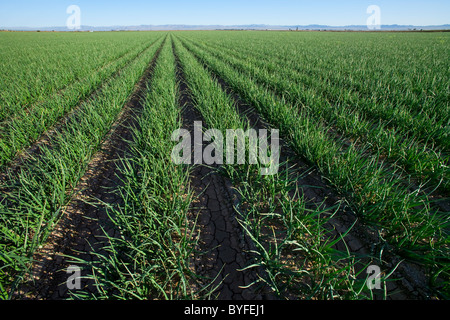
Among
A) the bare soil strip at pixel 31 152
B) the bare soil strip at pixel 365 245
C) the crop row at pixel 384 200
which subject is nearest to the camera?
the bare soil strip at pixel 365 245

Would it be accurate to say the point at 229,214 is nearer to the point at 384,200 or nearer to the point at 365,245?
the point at 365,245

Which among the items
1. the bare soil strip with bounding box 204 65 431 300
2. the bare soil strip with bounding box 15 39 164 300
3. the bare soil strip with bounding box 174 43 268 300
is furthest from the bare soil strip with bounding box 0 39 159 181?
the bare soil strip with bounding box 204 65 431 300

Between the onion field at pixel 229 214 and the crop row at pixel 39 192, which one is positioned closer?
the onion field at pixel 229 214

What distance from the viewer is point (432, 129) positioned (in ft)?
9.62

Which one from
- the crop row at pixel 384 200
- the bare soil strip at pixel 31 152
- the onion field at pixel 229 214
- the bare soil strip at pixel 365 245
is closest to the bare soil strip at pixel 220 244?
the onion field at pixel 229 214

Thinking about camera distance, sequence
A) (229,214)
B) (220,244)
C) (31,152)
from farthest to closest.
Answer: (31,152) → (229,214) → (220,244)

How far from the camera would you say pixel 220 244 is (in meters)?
1.79

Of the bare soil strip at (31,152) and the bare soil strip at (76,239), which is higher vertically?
the bare soil strip at (31,152)

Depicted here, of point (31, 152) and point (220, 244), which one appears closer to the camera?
point (220, 244)

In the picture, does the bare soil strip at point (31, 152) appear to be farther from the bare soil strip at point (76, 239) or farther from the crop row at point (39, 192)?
the bare soil strip at point (76, 239)

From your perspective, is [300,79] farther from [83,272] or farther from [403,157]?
[83,272]

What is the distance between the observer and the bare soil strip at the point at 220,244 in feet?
4.81

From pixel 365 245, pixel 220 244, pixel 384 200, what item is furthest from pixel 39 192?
pixel 384 200
